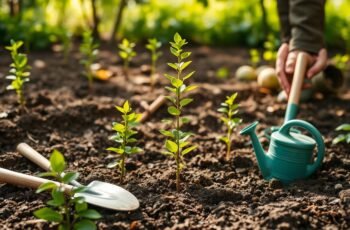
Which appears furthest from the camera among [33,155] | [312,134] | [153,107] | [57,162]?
[153,107]

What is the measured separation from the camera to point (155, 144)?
239 cm

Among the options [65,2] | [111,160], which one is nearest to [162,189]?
[111,160]

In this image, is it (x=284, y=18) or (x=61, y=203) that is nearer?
(x=61, y=203)

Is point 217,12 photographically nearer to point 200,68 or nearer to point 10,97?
point 200,68

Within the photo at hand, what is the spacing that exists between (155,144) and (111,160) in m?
0.29

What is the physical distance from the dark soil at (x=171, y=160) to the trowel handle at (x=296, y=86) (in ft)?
0.88

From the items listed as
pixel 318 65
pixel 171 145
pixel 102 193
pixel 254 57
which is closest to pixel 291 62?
pixel 318 65

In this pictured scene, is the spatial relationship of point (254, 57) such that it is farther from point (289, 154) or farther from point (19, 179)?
point (19, 179)

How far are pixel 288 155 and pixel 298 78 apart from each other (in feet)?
1.51

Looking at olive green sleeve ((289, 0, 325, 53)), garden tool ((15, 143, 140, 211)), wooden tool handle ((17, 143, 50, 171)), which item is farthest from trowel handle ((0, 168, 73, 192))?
olive green sleeve ((289, 0, 325, 53))

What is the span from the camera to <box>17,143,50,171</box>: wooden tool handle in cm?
196

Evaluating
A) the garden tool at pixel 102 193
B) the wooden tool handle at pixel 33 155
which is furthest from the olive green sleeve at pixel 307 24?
the wooden tool handle at pixel 33 155

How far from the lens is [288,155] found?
75.5 inches

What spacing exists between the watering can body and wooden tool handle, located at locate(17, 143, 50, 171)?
817 mm
